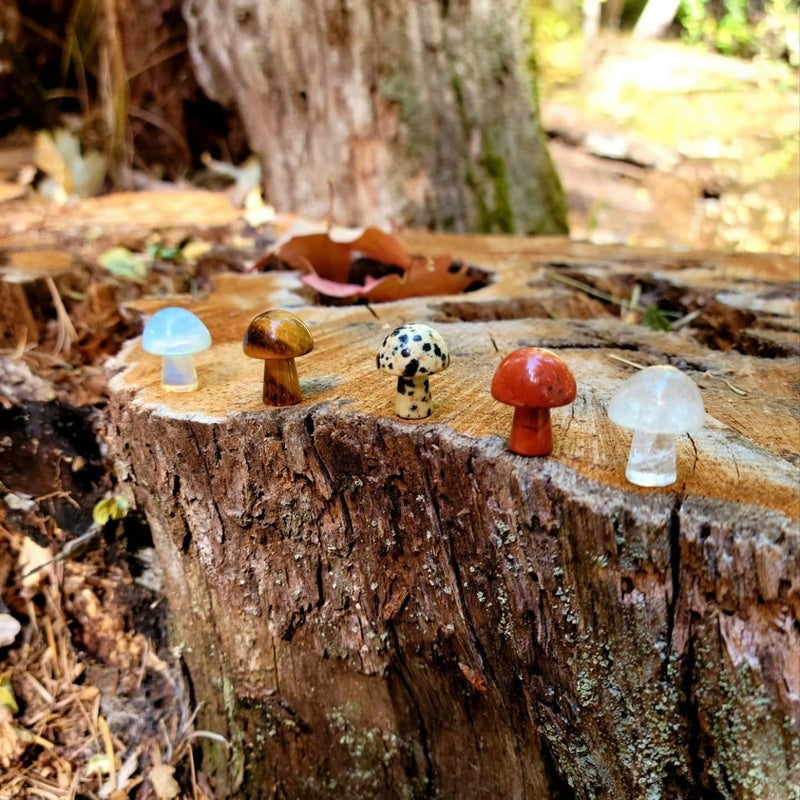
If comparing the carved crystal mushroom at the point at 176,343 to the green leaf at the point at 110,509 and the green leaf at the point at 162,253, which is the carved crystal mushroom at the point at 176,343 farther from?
the green leaf at the point at 162,253

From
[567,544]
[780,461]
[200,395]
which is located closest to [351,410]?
[200,395]

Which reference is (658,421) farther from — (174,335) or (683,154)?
(683,154)

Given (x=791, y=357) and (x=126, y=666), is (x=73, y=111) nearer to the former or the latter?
(x=126, y=666)

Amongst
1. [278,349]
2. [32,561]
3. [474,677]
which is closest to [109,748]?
[32,561]

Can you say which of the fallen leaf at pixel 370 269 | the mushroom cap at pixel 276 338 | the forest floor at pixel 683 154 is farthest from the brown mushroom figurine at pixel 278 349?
the forest floor at pixel 683 154

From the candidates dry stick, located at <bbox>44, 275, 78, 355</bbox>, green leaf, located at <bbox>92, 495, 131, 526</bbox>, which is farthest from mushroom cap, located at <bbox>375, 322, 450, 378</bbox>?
dry stick, located at <bbox>44, 275, 78, 355</bbox>

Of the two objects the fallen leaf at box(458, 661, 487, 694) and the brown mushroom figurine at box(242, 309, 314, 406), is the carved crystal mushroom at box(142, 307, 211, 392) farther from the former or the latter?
the fallen leaf at box(458, 661, 487, 694)

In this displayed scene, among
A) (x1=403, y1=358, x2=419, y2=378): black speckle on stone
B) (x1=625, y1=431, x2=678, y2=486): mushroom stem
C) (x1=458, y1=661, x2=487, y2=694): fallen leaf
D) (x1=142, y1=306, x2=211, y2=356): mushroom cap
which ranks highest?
(x1=403, y1=358, x2=419, y2=378): black speckle on stone
